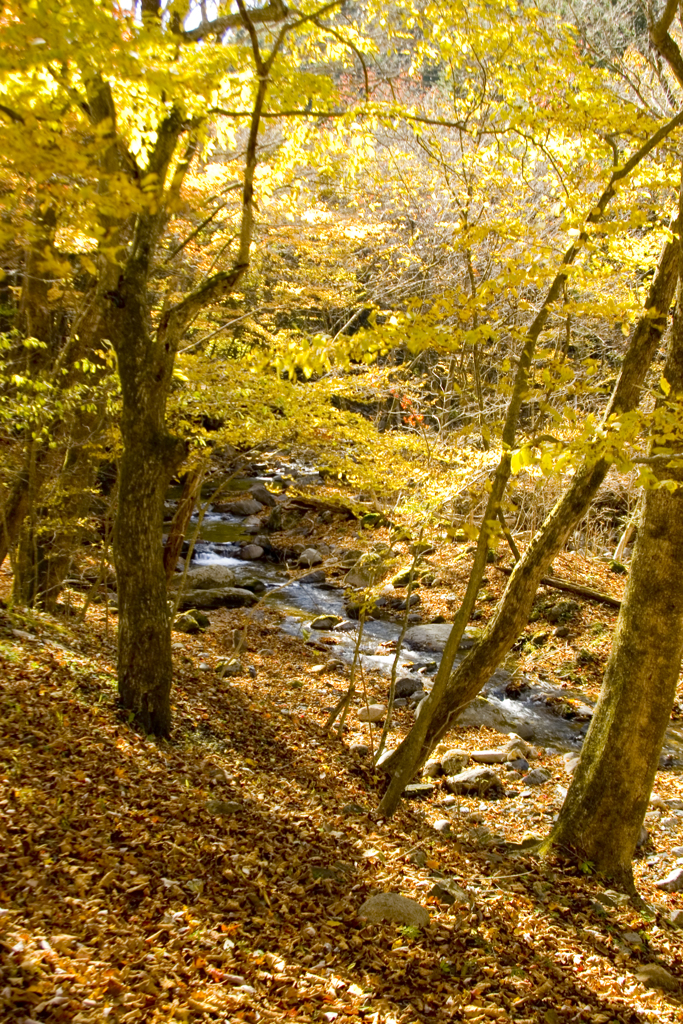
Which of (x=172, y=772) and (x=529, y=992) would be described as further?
(x=172, y=772)

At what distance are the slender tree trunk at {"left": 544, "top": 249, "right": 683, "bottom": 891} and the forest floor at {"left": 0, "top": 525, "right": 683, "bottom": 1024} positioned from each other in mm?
330

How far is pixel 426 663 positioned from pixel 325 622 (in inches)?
79.6

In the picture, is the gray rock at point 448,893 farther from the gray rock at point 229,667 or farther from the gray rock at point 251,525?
the gray rock at point 251,525

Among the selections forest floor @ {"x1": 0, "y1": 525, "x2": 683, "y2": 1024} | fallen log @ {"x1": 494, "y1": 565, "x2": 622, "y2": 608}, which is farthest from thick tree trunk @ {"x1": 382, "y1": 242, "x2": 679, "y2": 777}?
fallen log @ {"x1": 494, "y1": 565, "x2": 622, "y2": 608}

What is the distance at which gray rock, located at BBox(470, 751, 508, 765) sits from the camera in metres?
7.54

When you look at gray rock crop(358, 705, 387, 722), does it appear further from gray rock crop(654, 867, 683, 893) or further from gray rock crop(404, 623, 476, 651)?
gray rock crop(654, 867, 683, 893)

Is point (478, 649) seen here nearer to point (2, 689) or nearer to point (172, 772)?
point (172, 772)

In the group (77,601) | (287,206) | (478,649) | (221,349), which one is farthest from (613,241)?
(77,601)

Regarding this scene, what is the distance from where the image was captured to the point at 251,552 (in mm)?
14594

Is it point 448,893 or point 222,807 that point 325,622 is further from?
point 448,893

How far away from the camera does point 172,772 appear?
4617 millimetres

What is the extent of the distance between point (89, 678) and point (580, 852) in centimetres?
389

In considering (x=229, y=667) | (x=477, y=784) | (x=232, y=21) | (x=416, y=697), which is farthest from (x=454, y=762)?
(x=232, y=21)

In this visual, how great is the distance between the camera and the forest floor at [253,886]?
2.67 meters
